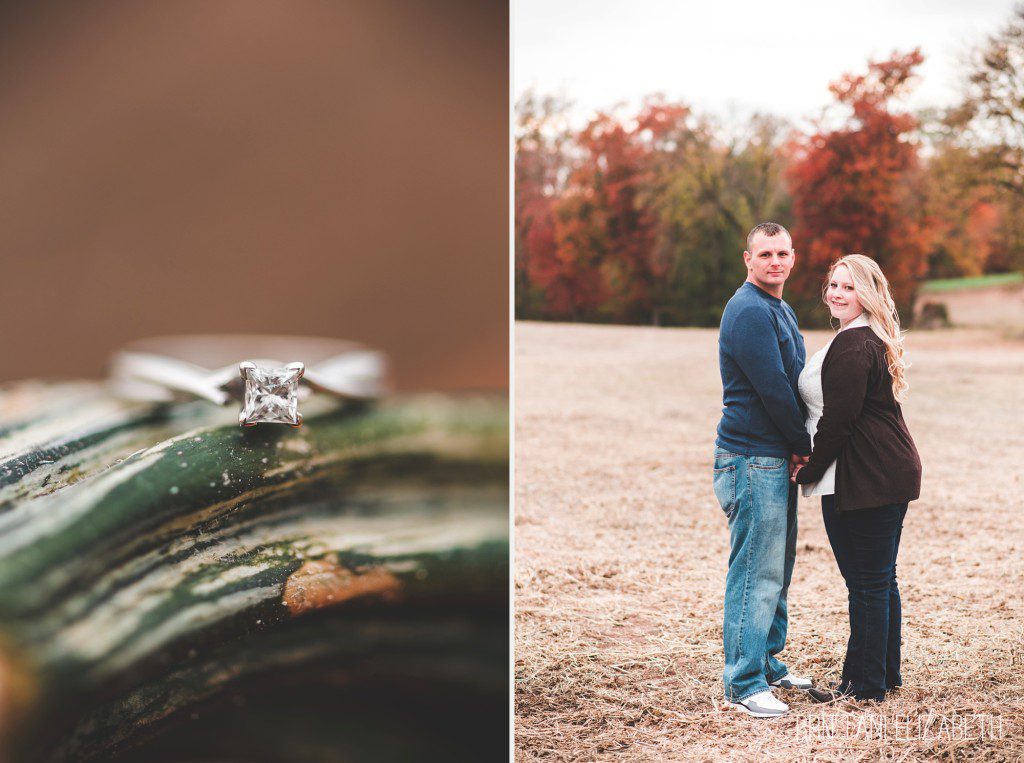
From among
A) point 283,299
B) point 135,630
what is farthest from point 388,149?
point 135,630

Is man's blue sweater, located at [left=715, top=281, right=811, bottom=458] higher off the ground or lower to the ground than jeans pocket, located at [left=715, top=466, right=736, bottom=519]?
higher

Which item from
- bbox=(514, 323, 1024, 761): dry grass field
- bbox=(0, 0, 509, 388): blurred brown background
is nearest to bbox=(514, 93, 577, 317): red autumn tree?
bbox=(514, 323, 1024, 761): dry grass field

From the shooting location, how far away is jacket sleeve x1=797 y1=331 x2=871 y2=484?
2.21m

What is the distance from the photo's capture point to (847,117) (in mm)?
10102

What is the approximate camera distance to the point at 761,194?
10062mm

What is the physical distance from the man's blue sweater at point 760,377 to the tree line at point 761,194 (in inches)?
293

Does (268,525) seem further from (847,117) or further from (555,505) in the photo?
(847,117)

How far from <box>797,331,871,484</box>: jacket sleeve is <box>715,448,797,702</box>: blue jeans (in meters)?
0.11

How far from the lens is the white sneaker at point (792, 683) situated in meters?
2.56

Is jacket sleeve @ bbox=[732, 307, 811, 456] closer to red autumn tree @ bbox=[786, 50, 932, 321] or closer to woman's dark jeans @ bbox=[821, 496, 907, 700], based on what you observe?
woman's dark jeans @ bbox=[821, 496, 907, 700]

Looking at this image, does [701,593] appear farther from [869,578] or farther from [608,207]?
[608,207]

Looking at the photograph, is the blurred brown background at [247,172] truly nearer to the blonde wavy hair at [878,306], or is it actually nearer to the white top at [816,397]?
the white top at [816,397]

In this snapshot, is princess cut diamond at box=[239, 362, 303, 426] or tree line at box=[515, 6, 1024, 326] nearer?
princess cut diamond at box=[239, 362, 303, 426]

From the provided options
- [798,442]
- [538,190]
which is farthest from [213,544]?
[538,190]
